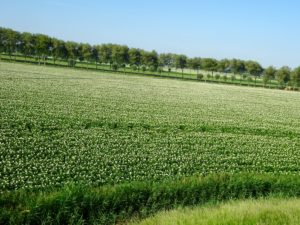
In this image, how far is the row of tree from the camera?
438ft

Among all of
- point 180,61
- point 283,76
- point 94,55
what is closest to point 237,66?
point 180,61

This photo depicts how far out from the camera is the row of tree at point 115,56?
134 metres

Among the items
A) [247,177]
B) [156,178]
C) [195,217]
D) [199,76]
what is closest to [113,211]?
[195,217]

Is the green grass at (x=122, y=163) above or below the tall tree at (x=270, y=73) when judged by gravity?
below

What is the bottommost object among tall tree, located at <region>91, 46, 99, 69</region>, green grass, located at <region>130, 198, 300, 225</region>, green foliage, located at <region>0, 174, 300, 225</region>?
green foliage, located at <region>0, 174, 300, 225</region>

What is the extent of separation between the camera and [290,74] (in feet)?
472

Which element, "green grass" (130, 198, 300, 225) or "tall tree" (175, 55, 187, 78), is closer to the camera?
"green grass" (130, 198, 300, 225)

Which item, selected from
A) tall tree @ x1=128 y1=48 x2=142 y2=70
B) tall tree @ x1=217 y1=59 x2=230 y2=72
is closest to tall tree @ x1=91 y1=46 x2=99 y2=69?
tall tree @ x1=128 y1=48 x2=142 y2=70

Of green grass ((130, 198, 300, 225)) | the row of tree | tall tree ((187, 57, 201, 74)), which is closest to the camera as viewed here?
green grass ((130, 198, 300, 225))

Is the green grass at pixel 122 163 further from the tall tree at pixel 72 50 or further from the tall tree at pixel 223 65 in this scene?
the tall tree at pixel 223 65

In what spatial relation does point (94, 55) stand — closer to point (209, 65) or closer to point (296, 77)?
point (209, 65)

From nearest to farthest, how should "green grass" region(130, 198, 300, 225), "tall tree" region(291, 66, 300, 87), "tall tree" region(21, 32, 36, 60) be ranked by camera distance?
"green grass" region(130, 198, 300, 225)
"tall tree" region(21, 32, 36, 60)
"tall tree" region(291, 66, 300, 87)

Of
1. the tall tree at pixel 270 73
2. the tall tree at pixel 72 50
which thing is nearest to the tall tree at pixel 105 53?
the tall tree at pixel 72 50

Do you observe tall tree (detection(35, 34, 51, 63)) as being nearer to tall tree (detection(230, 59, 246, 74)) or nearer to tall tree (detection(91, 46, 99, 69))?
tall tree (detection(91, 46, 99, 69))
